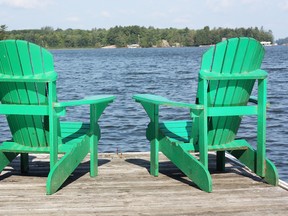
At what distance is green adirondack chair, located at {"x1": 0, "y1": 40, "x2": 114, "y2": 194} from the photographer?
4375 millimetres

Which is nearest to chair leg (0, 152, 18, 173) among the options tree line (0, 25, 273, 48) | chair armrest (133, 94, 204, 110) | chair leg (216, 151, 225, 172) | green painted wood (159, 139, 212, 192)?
chair armrest (133, 94, 204, 110)

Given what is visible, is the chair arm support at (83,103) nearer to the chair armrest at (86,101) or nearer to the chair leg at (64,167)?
the chair armrest at (86,101)

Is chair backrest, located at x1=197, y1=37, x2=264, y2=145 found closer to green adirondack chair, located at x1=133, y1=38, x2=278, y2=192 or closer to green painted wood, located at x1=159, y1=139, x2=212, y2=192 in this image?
green adirondack chair, located at x1=133, y1=38, x2=278, y2=192

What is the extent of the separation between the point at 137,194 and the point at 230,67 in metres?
1.19

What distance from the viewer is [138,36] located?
498ft

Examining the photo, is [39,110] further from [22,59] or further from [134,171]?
[134,171]

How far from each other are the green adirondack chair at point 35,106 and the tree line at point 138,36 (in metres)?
123

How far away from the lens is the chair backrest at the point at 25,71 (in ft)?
14.7

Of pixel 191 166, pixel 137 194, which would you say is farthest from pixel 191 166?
pixel 137 194

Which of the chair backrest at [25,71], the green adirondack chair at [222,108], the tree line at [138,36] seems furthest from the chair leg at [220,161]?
the tree line at [138,36]

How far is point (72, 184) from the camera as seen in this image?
4672 millimetres

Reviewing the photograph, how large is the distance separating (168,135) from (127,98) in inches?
536

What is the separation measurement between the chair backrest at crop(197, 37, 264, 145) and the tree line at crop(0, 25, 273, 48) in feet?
406

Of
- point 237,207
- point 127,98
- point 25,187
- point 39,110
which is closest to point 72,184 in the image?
point 25,187
